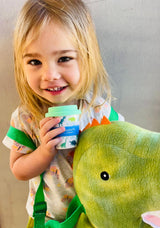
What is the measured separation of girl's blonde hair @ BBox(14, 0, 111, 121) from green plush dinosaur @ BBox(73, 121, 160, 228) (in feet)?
0.85

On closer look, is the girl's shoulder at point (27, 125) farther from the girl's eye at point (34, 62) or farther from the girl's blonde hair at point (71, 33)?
the girl's eye at point (34, 62)

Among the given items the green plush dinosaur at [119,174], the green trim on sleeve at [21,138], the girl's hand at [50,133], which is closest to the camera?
the green plush dinosaur at [119,174]

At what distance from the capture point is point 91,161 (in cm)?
45

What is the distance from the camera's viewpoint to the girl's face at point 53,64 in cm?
58

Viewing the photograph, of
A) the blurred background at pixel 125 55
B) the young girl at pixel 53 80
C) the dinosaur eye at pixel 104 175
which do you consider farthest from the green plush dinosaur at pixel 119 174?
the blurred background at pixel 125 55

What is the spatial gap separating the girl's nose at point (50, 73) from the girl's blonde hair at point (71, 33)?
8 centimetres

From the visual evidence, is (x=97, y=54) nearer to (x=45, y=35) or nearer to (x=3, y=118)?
(x=45, y=35)

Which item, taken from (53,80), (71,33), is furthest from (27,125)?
(71,33)

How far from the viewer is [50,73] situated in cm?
58

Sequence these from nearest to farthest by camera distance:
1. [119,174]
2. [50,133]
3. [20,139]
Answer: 1. [119,174]
2. [50,133]
3. [20,139]

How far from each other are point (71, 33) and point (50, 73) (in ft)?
0.41

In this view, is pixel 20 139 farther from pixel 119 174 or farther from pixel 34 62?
pixel 119 174

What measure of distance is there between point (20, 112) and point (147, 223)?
501mm

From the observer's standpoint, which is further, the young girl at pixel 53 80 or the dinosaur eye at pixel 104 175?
the young girl at pixel 53 80
